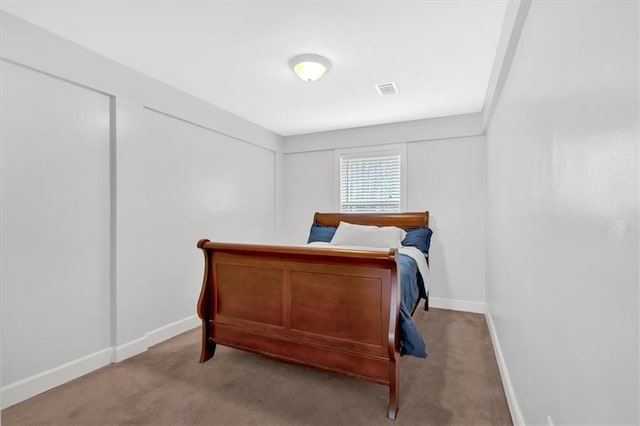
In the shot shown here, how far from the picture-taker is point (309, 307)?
2150 mm

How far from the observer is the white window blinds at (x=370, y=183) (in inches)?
167

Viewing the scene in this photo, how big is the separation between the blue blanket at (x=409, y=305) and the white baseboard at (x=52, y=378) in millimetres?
2268

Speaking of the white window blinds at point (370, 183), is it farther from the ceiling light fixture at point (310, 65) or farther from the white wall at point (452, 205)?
the ceiling light fixture at point (310, 65)

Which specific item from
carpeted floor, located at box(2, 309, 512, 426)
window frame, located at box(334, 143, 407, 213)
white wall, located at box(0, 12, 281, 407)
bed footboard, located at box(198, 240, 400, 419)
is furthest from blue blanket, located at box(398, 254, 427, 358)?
white wall, located at box(0, 12, 281, 407)

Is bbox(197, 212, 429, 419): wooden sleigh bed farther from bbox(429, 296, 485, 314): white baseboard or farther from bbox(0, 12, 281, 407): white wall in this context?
bbox(429, 296, 485, 314): white baseboard

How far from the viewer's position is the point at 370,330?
6.40 feet

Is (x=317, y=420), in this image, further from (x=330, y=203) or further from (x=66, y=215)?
(x=330, y=203)

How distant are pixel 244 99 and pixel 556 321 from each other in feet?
10.5

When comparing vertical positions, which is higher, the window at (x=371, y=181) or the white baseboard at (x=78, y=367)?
the window at (x=371, y=181)

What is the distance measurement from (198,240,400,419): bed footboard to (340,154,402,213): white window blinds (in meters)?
2.36

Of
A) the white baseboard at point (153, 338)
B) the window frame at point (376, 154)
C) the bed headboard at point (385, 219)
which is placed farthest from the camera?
the window frame at point (376, 154)

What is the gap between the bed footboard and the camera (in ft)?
6.29

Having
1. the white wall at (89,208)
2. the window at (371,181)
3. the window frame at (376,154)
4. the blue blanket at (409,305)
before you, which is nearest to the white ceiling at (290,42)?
the white wall at (89,208)

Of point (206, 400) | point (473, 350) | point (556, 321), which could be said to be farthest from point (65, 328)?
point (473, 350)
